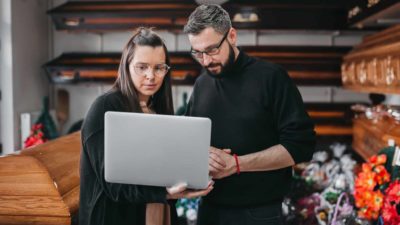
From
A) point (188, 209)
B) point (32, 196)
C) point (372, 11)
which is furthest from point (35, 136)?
point (372, 11)

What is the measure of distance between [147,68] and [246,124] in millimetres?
462

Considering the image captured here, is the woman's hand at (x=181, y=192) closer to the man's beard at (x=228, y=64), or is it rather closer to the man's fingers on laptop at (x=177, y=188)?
the man's fingers on laptop at (x=177, y=188)

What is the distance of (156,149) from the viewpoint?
54.8 inches

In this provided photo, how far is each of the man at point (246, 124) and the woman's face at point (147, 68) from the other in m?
0.22

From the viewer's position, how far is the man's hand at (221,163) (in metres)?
1.61

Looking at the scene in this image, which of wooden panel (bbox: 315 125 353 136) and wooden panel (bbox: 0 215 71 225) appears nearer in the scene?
wooden panel (bbox: 0 215 71 225)

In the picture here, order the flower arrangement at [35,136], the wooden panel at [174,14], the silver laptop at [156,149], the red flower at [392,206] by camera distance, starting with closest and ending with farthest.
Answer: the silver laptop at [156,149]
the red flower at [392,206]
the flower arrangement at [35,136]
the wooden panel at [174,14]

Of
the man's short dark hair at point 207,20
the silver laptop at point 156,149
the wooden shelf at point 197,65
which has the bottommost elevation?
the silver laptop at point 156,149

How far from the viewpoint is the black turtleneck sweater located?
173cm

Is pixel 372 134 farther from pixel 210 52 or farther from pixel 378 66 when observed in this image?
pixel 210 52

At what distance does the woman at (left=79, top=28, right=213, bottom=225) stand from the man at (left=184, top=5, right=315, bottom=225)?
0.22 metres

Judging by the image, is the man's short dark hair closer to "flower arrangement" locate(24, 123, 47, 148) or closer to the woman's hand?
the woman's hand

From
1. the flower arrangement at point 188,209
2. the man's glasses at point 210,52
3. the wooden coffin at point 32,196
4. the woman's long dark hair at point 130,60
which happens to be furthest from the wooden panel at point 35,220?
the flower arrangement at point 188,209

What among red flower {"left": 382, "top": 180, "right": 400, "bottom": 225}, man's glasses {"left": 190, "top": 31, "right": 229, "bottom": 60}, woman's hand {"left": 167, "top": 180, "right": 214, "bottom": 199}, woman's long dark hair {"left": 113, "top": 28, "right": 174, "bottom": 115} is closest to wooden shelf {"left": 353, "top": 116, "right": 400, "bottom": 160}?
red flower {"left": 382, "top": 180, "right": 400, "bottom": 225}
